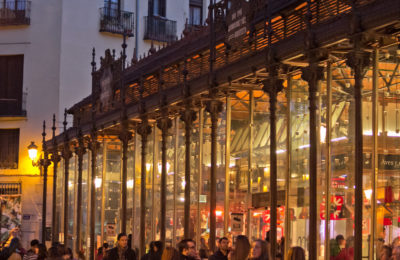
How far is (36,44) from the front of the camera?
43.8 m

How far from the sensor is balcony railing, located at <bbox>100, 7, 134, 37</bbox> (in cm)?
4459

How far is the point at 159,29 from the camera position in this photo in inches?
1818

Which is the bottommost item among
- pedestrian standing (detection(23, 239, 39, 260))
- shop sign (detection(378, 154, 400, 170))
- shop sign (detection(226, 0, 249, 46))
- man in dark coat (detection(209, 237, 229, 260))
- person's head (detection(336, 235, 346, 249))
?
pedestrian standing (detection(23, 239, 39, 260))

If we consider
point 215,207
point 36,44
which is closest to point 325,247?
point 215,207

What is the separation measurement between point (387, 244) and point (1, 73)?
103 ft

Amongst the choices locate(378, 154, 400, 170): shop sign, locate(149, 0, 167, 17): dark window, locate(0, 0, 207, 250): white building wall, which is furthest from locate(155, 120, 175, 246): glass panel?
locate(149, 0, 167, 17): dark window

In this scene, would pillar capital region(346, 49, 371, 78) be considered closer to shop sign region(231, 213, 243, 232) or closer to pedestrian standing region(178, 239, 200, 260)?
pedestrian standing region(178, 239, 200, 260)

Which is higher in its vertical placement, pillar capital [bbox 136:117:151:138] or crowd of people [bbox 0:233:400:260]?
pillar capital [bbox 136:117:151:138]

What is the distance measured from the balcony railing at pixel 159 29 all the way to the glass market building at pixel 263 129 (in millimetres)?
13362

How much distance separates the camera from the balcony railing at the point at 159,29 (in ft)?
150

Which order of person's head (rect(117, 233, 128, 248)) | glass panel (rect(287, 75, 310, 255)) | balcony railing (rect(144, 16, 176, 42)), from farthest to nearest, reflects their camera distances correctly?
balcony railing (rect(144, 16, 176, 42))
glass panel (rect(287, 75, 310, 255))
person's head (rect(117, 233, 128, 248))

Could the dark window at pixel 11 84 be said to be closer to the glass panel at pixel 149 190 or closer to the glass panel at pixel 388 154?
the glass panel at pixel 149 190

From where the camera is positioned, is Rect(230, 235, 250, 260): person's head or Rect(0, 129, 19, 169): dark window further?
Rect(0, 129, 19, 169): dark window

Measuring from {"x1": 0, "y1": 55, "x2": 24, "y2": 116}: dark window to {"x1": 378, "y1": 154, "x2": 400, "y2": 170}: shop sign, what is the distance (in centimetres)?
2950
